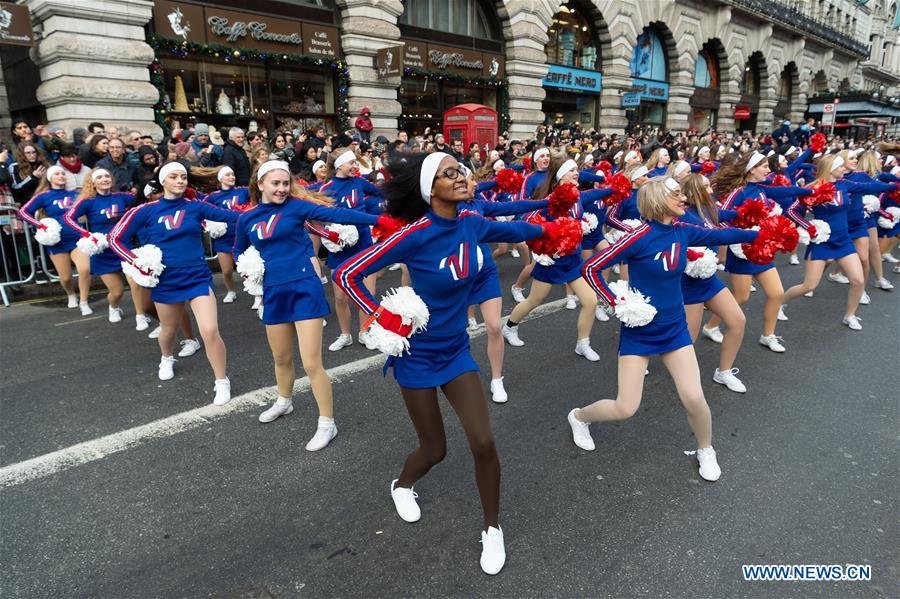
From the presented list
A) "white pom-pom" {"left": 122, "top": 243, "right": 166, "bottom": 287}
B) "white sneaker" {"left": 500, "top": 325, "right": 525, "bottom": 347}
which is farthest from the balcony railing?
"white pom-pom" {"left": 122, "top": 243, "right": 166, "bottom": 287}

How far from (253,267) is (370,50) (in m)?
15.4

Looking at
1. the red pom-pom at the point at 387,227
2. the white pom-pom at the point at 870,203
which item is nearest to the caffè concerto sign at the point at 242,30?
the red pom-pom at the point at 387,227

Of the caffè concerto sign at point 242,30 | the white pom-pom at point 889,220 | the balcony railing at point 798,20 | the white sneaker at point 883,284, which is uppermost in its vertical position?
the balcony railing at point 798,20

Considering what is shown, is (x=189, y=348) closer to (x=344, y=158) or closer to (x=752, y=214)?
(x=344, y=158)

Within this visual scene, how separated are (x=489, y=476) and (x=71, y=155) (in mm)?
8800

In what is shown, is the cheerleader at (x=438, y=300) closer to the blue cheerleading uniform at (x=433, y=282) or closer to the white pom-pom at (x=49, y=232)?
the blue cheerleading uniform at (x=433, y=282)

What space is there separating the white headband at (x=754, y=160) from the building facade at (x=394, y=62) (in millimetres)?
12905

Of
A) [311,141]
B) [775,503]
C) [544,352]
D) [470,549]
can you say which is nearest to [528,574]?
[470,549]

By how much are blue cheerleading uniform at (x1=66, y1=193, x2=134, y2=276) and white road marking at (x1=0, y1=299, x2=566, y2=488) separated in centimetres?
343

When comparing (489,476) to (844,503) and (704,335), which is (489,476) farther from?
(704,335)

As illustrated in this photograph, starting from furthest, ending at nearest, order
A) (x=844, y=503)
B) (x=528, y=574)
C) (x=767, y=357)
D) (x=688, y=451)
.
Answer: (x=767, y=357), (x=688, y=451), (x=844, y=503), (x=528, y=574)

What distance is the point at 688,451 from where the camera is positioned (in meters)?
3.88

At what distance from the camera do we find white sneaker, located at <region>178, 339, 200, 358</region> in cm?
587

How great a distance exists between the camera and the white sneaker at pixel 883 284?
8555mm
